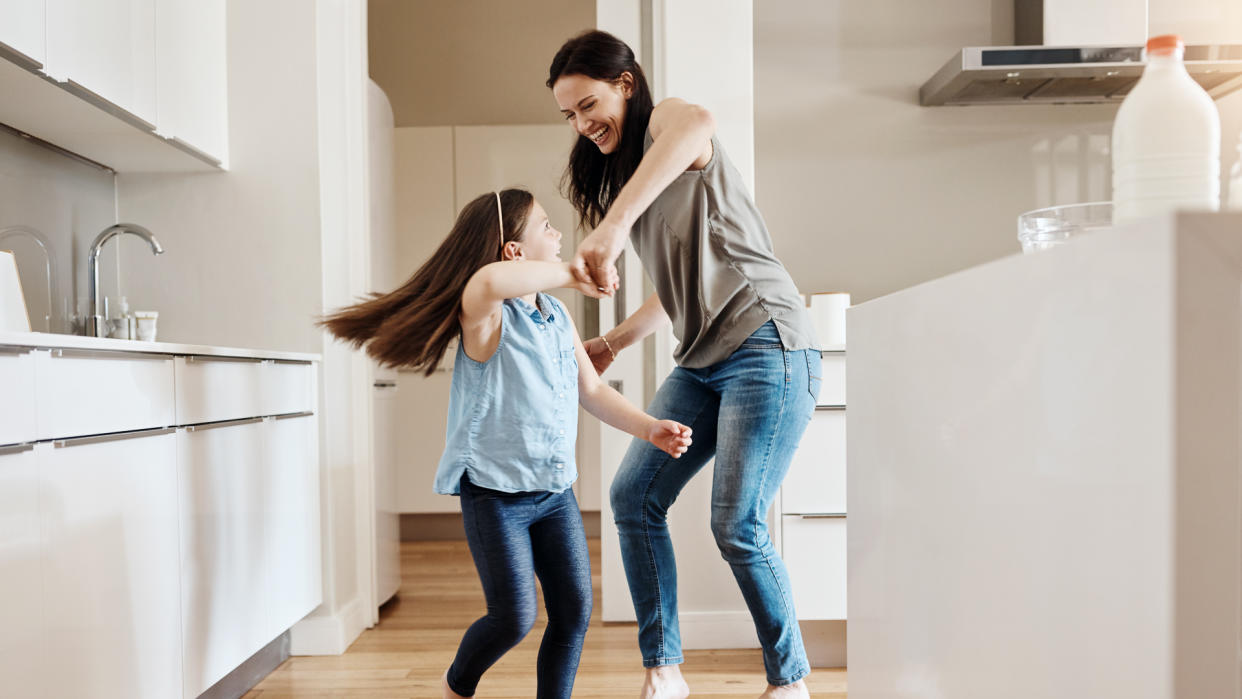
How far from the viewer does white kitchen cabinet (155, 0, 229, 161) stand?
2117 millimetres

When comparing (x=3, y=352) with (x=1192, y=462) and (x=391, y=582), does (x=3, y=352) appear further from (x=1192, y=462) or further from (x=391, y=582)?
(x=391, y=582)

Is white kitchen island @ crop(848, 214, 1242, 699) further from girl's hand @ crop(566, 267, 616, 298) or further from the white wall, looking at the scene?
the white wall

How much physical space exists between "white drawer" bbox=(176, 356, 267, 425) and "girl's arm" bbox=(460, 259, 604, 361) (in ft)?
2.04

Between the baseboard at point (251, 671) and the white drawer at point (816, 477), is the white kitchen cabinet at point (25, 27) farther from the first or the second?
the white drawer at point (816, 477)

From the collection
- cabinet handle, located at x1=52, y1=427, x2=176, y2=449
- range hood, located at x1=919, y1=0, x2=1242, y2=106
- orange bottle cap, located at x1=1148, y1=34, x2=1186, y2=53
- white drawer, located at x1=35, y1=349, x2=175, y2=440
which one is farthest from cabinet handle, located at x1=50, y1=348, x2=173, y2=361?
range hood, located at x1=919, y1=0, x2=1242, y2=106

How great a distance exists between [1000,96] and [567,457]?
2121 mm

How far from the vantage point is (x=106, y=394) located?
1430mm

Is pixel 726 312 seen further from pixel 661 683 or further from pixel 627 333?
pixel 661 683

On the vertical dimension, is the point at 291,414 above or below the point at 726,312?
below

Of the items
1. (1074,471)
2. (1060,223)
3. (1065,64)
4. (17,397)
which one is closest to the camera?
(1074,471)

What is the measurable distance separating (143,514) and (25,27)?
35.0 inches

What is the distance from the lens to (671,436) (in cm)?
154

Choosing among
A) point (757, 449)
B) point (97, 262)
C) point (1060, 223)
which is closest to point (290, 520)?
point (97, 262)

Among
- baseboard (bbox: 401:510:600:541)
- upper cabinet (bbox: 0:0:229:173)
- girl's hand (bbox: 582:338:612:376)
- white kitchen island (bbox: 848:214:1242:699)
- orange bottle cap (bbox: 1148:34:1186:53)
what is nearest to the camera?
white kitchen island (bbox: 848:214:1242:699)
